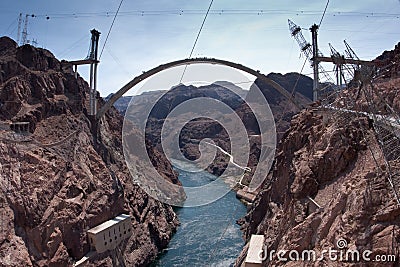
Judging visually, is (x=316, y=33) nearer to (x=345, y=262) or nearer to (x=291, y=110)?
(x=345, y=262)

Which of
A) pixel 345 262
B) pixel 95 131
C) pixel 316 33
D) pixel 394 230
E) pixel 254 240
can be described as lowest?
pixel 254 240

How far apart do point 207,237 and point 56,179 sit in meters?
17.2

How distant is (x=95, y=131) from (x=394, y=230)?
3352cm

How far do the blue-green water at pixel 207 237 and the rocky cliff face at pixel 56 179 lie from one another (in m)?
1.61

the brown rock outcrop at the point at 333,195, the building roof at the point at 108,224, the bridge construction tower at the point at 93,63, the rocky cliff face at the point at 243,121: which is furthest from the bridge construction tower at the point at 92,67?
the rocky cliff face at the point at 243,121

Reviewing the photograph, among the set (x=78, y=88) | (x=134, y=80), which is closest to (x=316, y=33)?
(x=134, y=80)

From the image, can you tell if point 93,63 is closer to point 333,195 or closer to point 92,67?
point 92,67

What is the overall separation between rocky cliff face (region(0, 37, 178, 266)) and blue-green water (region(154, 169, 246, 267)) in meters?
1.61

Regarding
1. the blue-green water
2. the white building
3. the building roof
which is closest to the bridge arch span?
the building roof

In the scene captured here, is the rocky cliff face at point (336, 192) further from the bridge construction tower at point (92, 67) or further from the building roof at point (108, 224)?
the bridge construction tower at point (92, 67)

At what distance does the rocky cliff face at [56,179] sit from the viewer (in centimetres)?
2441

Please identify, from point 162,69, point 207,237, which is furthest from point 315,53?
point 207,237

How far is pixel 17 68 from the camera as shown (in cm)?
3600

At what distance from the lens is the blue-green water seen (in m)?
33.1
